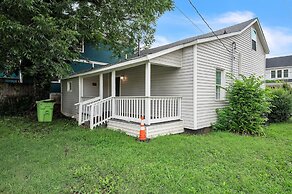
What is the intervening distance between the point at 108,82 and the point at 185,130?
6357 millimetres

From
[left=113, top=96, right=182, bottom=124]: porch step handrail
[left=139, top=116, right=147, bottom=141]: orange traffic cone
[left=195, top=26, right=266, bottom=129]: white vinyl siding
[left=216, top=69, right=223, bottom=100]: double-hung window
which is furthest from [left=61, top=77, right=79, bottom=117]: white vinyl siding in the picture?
[left=216, top=69, right=223, bottom=100]: double-hung window

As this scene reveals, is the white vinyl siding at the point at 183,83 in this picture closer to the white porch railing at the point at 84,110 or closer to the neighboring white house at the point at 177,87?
the neighboring white house at the point at 177,87

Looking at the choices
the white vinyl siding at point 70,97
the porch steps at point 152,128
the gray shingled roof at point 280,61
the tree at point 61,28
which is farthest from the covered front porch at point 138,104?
the gray shingled roof at point 280,61

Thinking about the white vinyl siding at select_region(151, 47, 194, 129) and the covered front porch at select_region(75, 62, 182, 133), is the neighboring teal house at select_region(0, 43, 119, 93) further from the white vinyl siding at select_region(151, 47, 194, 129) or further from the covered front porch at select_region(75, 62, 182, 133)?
the white vinyl siding at select_region(151, 47, 194, 129)

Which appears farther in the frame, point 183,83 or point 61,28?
point 183,83

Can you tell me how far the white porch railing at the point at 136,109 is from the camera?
718 centimetres

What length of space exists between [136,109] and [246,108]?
13.8 ft

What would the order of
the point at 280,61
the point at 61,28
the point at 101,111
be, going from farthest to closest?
the point at 280,61
the point at 101,111
the point at 61,28

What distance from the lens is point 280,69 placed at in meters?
29.0

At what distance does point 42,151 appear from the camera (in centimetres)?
528

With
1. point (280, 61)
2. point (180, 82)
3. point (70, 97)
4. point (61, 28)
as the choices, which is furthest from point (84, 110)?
point (280, 61)

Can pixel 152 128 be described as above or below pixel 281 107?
below

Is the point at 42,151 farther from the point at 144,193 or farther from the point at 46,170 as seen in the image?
the point at 144,193

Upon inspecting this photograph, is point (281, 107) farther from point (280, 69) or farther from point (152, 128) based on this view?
point (280, 69)
